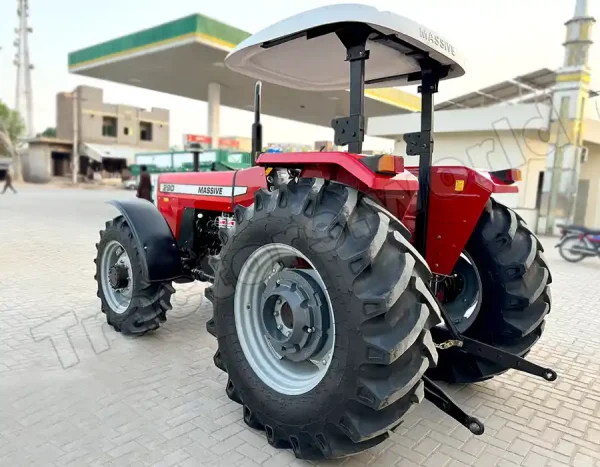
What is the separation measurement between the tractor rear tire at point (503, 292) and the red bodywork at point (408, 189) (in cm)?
21

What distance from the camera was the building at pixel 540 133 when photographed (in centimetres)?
1251

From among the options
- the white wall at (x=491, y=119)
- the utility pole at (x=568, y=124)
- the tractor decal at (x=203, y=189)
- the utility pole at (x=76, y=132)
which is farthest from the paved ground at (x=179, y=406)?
the utility pole at (x=76, y=132)

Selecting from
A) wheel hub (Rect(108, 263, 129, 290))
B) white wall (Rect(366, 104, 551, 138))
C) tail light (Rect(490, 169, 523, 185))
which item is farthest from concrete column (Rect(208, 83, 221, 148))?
tail light (Rect(490, 169, 523, 185))

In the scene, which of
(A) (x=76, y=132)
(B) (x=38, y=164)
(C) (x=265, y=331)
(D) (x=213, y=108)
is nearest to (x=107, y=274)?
(C) (x=265, y=331)

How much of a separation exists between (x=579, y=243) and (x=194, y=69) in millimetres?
15023

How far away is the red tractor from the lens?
83.8 inches

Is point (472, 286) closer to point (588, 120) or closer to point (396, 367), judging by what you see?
point (396, 367)

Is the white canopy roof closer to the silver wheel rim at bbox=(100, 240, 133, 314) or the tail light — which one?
the tail light

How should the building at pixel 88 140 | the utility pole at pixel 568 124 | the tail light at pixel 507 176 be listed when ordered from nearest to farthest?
the tail light at pixel 507 176 < the utility pole at pixel 568 124 < the building at pixel 88 140

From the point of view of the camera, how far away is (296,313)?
8.18 feet

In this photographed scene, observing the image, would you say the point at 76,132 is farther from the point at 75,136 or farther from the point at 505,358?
the point at 505,358

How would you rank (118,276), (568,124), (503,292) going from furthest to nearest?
1. (568,124)
2. (118,276)
3. (503,292)

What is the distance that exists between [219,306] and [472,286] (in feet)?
6.30

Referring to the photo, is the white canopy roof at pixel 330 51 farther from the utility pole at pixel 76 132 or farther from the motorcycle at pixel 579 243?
the utility pole at pixel 76 132
